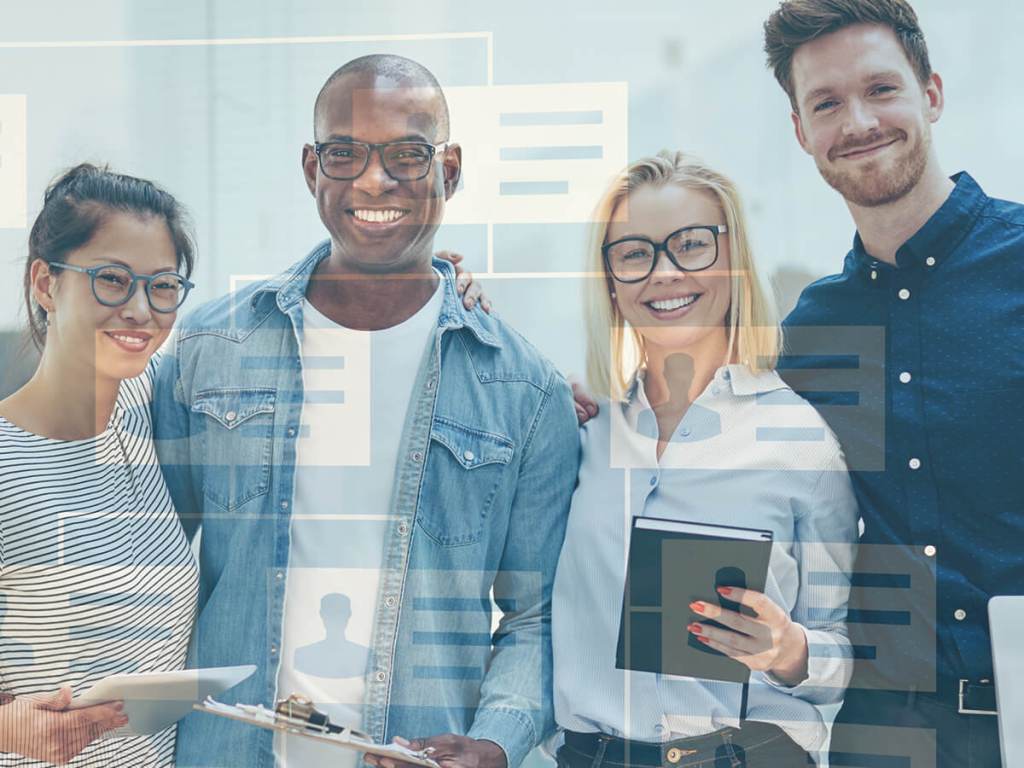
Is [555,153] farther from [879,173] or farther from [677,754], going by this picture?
[677,754]

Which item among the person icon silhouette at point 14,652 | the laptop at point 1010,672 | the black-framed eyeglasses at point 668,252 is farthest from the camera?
the person icon silhouette at point 14,652

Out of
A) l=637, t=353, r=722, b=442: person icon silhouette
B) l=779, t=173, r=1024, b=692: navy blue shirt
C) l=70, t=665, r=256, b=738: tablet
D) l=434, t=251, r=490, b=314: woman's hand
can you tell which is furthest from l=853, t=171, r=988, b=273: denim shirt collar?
l=70, t=665, r=256, b=738: tablet

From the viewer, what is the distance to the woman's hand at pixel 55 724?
7.02 ft

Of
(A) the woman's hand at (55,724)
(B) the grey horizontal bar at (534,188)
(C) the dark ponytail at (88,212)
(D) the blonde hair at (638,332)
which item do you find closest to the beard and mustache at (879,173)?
(D) the blonde hair at (638,332)

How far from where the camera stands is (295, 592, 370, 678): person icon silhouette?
2.13 metres

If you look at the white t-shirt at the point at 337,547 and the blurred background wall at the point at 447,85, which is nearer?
the blurred background wall at the point at 447,85

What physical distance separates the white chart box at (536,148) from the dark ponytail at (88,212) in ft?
1.90

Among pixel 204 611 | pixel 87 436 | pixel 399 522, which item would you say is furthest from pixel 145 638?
pixel 399 522

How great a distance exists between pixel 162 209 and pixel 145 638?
2.92 feet

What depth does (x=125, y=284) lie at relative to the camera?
2180 mm

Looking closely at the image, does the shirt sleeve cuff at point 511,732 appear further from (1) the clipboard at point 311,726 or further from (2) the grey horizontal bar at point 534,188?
(2) the grey horizontal bar at point 534,188

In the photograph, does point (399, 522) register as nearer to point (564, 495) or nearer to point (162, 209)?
point (564, 495)

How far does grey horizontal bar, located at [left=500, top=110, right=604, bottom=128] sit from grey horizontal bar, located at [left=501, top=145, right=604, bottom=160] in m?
0.05

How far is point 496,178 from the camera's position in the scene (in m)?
2.11
